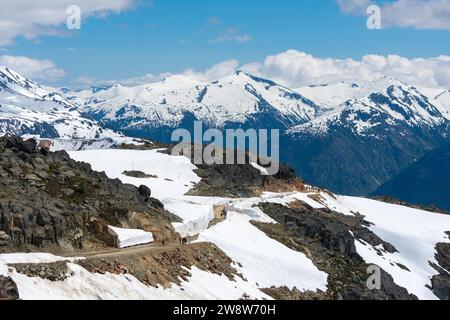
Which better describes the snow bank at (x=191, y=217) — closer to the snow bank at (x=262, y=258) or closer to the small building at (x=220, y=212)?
the snow bank at (x=262, y=258)

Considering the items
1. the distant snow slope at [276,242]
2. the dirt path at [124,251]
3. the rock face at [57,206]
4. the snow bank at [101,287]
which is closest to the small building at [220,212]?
the distant snow slope at [276,242]

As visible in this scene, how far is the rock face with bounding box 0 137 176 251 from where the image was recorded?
5278 cm

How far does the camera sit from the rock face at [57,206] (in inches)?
2078

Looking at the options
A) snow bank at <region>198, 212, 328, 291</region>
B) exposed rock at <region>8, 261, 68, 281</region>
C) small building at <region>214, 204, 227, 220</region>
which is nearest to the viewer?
exposed rock at <region>8, 261, 68, 281</region>

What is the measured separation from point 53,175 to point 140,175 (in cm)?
4352

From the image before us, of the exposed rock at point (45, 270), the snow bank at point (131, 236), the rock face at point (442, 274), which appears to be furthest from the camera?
the rock face at point (442, 274)

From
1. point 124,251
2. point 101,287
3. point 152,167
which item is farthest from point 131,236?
point 152,167

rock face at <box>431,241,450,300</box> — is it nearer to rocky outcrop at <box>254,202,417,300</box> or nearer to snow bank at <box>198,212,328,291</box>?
rocky outcrop at <box>254,202,417,300</box>

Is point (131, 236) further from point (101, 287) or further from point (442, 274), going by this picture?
point (442, 274)

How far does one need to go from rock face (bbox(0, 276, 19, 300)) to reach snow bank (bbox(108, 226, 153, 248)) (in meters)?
20.1

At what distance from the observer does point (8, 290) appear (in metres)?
37.2

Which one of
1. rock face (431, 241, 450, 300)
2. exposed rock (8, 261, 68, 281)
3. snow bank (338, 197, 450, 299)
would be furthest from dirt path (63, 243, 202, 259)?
rock face (431, 241, 450, 300)

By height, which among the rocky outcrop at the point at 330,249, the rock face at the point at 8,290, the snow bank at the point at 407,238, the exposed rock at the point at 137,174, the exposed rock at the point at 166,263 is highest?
the exposed rock at the point at 137,174

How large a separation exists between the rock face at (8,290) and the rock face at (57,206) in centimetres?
1247
